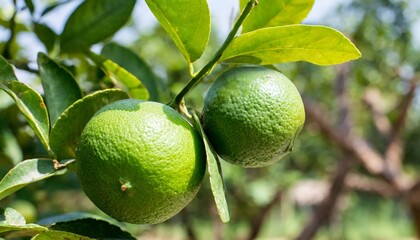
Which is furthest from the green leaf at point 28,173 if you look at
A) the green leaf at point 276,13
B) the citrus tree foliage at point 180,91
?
the green leaf at point 276,13

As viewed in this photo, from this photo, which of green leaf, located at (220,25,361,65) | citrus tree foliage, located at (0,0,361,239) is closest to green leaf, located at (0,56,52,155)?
citrus tree foliage, located at (0,0,361,239)

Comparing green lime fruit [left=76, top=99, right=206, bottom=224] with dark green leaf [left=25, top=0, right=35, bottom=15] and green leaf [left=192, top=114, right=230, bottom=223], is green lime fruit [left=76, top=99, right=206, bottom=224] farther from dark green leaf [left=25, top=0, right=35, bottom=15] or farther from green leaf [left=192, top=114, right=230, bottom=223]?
dark green leaf [left=25, top=0, right=35, bottom=15]

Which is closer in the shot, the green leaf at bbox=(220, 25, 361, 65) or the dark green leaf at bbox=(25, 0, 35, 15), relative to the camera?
the green leaf at bbox=(220, 25, 361, 65)

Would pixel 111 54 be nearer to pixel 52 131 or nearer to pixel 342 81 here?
pixel 52 131

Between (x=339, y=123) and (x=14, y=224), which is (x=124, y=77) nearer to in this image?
(x=14, y=224)

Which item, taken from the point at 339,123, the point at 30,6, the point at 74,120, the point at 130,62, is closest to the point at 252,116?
the point at 74,120

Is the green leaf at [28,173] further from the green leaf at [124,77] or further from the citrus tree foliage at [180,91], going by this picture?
the green leaf at [124,77]
